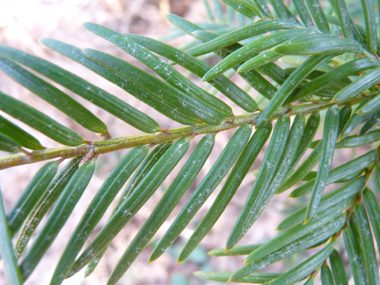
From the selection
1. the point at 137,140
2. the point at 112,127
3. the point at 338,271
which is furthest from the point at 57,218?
the point at 112,127

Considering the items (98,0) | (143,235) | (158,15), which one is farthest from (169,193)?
(98,0)

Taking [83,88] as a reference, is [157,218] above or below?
below

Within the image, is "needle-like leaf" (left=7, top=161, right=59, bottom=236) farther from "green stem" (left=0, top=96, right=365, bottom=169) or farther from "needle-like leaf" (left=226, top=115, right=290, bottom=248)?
"needle-like leaf" (left=226, top=115, right=290, bottom=248)

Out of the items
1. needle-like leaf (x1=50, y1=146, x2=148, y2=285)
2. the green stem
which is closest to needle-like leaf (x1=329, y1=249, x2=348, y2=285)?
the green stem

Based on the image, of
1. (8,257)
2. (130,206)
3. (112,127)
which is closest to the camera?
(8,257)

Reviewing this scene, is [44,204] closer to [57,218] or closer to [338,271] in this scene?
[57,218]

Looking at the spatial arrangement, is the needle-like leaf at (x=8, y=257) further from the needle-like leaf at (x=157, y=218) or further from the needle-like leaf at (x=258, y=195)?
the needle-like leaf at (x=258, y=195)

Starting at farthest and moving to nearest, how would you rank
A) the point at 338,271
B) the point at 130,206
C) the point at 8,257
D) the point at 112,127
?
1. the point at 112,127
2. the point at 338,271
3. the point at 130,206
4. the point at 8,257
